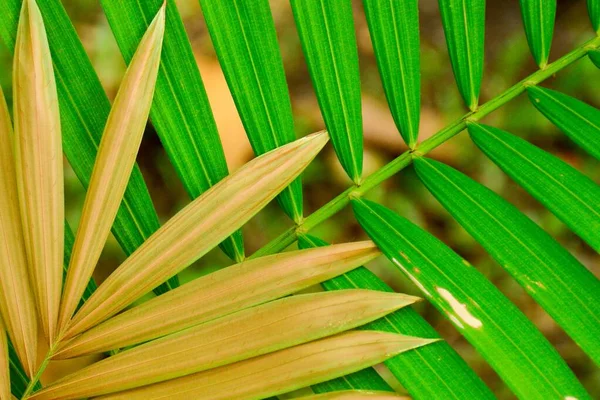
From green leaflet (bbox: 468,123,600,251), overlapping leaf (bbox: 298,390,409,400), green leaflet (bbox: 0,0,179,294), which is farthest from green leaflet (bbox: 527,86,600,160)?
green leaflet (bbox: 0,0,179,294)

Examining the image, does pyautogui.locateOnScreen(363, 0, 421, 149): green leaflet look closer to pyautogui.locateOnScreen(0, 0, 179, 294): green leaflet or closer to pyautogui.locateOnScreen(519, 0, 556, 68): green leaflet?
A: pyautogui.locateOnScreen(519, 0, 556, 68): green leaflet

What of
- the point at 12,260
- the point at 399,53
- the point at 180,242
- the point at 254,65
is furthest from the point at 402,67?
the point at 12,260

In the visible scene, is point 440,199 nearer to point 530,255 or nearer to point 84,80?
point 530,255

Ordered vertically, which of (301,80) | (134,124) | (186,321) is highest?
(301,80)

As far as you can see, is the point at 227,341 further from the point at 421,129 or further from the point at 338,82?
the point at 421,129

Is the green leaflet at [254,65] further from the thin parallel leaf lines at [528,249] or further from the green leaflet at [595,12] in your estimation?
the green leaflet at [595,12]

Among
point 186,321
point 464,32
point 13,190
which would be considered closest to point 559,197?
point 464,32

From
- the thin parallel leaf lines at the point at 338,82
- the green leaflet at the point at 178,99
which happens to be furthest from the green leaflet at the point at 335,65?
the green leaflet at the point at 178,99
